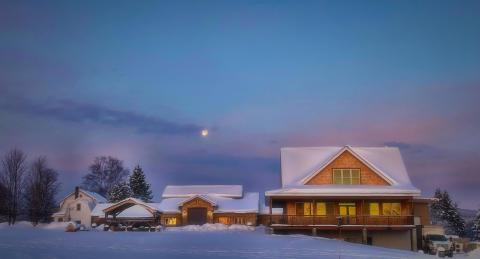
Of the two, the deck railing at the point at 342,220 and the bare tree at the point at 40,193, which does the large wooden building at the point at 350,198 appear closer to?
the deck railing at the point at 342,220

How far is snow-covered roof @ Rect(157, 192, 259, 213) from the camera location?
197 ft

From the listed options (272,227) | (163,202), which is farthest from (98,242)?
(163,202)

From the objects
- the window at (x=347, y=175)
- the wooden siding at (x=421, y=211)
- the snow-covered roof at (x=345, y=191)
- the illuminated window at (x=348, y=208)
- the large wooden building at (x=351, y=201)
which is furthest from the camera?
the wooden siding at (x=421, y=211)

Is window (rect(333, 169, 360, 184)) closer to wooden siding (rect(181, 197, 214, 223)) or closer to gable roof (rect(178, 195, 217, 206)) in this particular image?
gable roof (rect(178, 195, 217, 206))

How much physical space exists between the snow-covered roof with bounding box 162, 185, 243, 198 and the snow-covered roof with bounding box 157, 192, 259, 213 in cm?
196

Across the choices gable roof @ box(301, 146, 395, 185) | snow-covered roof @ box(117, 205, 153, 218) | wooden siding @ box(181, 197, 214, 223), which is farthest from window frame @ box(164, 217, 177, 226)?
gable roof @ box(301, 146, 395, 185)

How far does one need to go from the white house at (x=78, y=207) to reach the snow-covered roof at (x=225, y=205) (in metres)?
17.2

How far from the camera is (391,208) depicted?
42406mm

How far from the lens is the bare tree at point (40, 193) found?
73.6m

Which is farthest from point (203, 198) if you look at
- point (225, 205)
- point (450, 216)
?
point (450, 216)

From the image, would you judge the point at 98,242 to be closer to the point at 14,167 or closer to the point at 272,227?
the point at 272,227

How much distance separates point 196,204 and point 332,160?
2152 centimetres

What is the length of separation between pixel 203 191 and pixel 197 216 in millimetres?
11379

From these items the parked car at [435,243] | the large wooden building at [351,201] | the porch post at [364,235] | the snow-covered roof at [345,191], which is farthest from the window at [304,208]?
the parked car at [435,243]
